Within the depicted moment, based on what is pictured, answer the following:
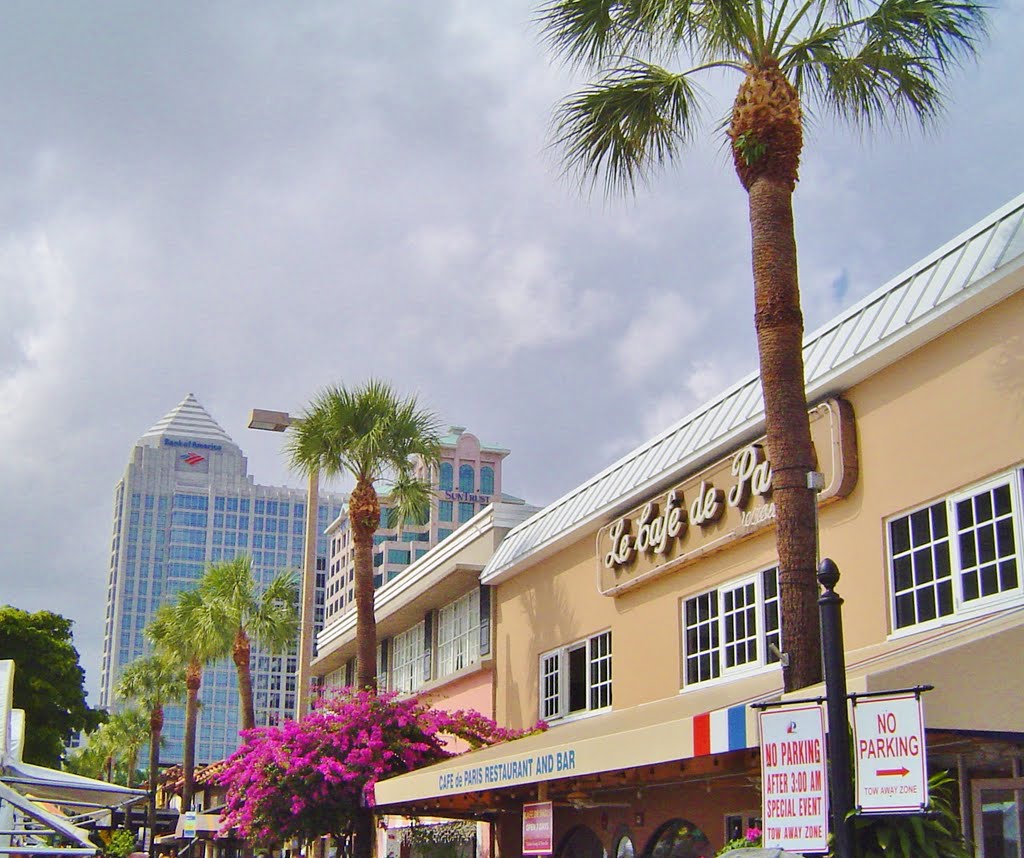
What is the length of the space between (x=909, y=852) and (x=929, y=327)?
6143 millimetres

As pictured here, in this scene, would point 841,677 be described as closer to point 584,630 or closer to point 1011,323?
point 1011,323

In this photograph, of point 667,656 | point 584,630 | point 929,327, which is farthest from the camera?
point 584,630

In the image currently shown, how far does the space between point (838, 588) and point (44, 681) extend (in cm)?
3473

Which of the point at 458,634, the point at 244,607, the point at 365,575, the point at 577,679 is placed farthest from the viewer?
the point at 244,607

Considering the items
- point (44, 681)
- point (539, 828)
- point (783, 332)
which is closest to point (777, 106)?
point (783, 332)

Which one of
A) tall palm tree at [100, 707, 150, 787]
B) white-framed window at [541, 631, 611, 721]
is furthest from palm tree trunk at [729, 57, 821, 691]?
tall palm tree at [100, 707, 150, 787]

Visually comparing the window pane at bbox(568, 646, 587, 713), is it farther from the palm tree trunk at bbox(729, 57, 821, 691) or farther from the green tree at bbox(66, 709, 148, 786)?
the green tree at bbox(66, 709, 148, 786)

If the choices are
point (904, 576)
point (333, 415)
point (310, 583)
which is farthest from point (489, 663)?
point (904, 576)

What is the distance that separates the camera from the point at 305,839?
895 inches

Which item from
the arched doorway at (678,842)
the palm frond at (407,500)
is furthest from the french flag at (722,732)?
the palm frond at (407,500)

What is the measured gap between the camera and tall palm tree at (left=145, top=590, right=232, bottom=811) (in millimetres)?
40250

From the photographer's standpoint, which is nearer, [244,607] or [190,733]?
[244,607]

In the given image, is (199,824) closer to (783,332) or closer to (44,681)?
(44,681)

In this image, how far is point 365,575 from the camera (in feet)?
80.7
